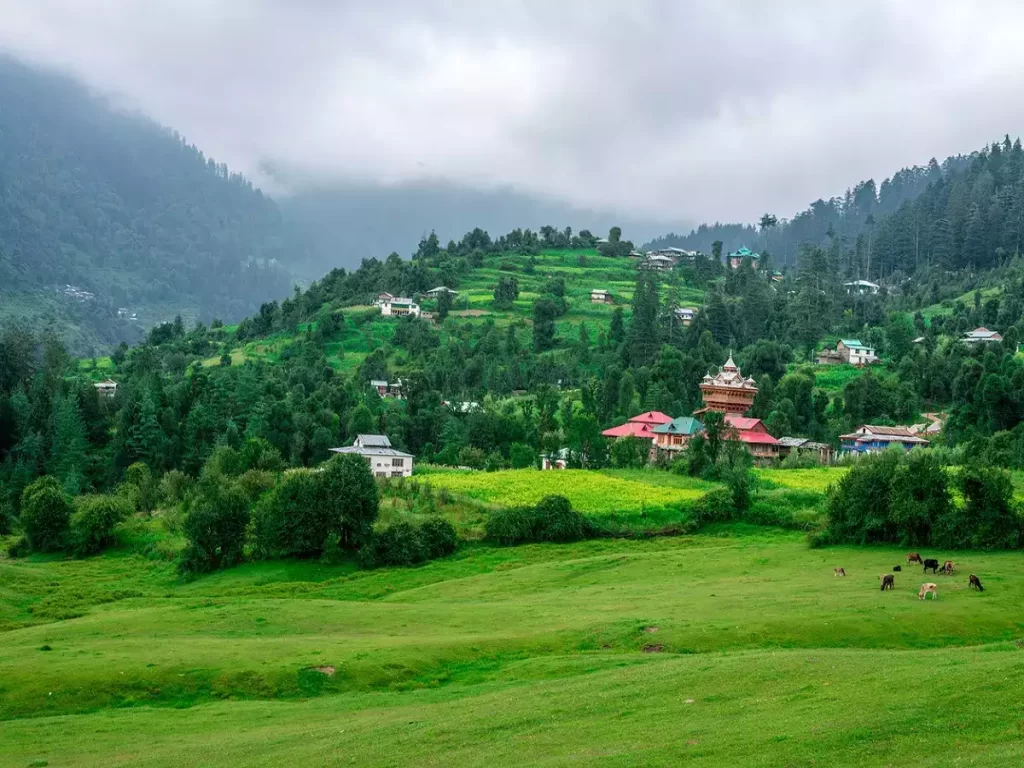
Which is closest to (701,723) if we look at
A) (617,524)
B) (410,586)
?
(410,586)

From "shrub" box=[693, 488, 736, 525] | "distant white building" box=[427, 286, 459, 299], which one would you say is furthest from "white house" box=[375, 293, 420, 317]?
Result: "shrub" box=[693, 488, 736, 525]

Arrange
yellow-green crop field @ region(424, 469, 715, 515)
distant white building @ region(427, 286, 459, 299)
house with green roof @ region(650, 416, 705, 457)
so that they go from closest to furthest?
yellow-green crop field @ region(424, 469, 715, 515), house with green roof @ region(650, 416, 705, 457), distant white building @ region(427, 286, 459, 299)

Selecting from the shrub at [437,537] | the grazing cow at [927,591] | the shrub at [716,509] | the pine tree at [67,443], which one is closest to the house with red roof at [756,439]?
the shrub at [716,509]

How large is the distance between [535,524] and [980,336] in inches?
3431

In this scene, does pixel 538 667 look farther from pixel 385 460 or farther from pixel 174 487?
pixel 385 460

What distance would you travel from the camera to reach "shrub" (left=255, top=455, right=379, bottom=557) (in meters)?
66.4

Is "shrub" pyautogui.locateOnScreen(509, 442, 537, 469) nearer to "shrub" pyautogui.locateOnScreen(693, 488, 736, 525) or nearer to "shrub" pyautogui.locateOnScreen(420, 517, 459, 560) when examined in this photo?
"shrub" pyautogui.locateOnScreen(693, 488, 736, 525)

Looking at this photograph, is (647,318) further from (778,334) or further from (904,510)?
(904,510)

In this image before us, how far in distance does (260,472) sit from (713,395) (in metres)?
53.3

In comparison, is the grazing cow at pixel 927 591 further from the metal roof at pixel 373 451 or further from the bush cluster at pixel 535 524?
the metal roof at pixel 373 451

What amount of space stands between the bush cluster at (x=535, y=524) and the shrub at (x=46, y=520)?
3275 centimetres

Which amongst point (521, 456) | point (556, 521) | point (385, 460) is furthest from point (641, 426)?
point (556, 521)

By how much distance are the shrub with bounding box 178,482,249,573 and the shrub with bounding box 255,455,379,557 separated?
137 cm

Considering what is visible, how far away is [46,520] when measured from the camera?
78.0 metres
